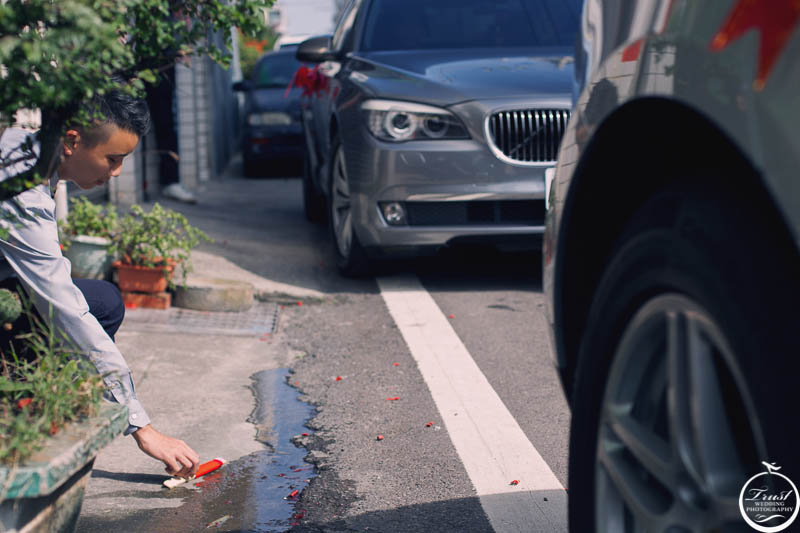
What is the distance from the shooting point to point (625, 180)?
173 cm

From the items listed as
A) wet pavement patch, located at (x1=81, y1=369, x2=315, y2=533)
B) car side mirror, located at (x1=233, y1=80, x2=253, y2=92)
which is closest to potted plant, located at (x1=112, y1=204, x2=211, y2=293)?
wet pavement patch, located at (x1=81, y1=369, x2=315, y2=533)

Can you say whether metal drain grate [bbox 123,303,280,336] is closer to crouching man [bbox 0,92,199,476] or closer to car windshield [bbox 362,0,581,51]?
crouching man [bbox 0,92,199,476]

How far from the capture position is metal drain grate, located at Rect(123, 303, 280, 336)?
4738 millimetres

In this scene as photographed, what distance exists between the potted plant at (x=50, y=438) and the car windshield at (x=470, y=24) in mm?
4634

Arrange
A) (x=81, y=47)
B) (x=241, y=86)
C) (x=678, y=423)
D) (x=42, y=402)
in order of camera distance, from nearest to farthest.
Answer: (x=678, y=423) < (x=81, y=47) < (x=42, y=402) < (x=241, y=86)

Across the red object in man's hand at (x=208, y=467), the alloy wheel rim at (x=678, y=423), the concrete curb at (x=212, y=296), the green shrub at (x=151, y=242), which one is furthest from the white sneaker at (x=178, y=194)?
the alloy wheel rim at (x=678, y=423)

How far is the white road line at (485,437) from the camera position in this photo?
262 centimetres

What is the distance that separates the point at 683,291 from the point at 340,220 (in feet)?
15.9

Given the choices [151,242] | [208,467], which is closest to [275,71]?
[151,242]

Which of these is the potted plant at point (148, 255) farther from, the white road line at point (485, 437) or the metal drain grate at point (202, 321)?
the white road line at point (485, 437)

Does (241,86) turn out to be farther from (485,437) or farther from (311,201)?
(485,437)

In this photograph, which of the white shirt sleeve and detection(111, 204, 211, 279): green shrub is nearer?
the white shirt sleeve

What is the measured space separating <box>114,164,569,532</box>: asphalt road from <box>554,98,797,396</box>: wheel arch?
840mm

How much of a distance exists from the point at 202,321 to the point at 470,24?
2.81m
